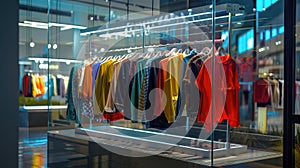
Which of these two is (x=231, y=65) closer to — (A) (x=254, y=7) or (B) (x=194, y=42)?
(B) (x=194, y=42)

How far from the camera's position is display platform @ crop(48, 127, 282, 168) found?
3.60 m

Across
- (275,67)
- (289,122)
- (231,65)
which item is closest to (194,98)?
(231,65)

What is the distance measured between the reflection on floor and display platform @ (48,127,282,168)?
0.47m

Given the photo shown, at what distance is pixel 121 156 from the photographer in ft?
13.8

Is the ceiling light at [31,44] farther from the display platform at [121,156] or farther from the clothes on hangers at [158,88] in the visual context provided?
the clothes on hangers at [158,88]

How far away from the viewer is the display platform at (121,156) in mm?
3601

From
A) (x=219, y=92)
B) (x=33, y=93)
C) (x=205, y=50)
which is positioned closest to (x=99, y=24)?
(x=205, y=50)

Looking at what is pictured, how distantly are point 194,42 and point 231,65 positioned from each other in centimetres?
52

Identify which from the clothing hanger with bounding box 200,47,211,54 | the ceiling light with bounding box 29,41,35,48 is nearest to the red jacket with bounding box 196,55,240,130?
the clothing hanger with bounding box 200,47,211,54

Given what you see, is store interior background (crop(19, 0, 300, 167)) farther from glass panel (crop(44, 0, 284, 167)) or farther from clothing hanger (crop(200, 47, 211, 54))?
clothing hanger (crop(200, 47, 211, 54))

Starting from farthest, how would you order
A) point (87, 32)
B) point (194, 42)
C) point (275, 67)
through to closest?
point (275, 67) → point (87, 32) → point (194, 42)

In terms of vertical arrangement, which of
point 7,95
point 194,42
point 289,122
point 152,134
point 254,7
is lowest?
point 152,134

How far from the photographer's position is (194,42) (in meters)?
4.12

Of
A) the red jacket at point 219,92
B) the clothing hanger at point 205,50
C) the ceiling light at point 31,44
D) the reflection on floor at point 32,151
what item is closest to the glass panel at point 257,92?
the red jacket at point 219,92
